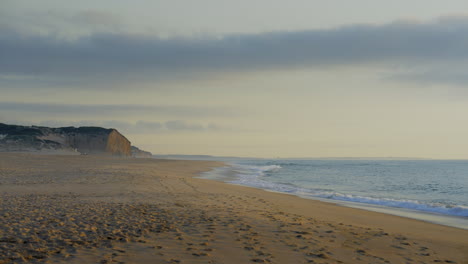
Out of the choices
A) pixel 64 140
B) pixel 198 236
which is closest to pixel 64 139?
pixel 64 140

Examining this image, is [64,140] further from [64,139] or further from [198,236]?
[198,236]

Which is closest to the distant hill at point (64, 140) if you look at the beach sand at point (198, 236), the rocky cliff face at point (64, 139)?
the rocky cliff face at point (64, 139)

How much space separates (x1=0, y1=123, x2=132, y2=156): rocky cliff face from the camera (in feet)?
292

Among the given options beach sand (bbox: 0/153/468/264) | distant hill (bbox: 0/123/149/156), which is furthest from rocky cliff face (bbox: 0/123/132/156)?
beach sand (bbox: 0/153/468/264)

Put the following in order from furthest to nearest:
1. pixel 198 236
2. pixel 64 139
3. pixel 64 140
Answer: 1. pixel 64 139
2. pixel 64 140
3. pixel 198 236

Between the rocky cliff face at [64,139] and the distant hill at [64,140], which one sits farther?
the rocky cliff face at [64,139]

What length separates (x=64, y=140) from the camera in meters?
104

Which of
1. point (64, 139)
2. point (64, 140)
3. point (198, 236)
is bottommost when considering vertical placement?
point (198, 236)

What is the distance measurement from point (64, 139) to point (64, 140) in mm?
447

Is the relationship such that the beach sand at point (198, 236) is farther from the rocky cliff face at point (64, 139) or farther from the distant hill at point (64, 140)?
the rocky cliff face at point (64, 139)

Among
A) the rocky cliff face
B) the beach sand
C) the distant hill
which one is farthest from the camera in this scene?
the rocky cliff face

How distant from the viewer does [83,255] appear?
6891mm

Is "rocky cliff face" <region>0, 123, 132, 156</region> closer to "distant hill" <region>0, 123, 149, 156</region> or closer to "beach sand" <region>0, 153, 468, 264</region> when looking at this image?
"distant hill" <region>0, 123, 149, 156</region>

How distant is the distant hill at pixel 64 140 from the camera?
88812 millimetres
